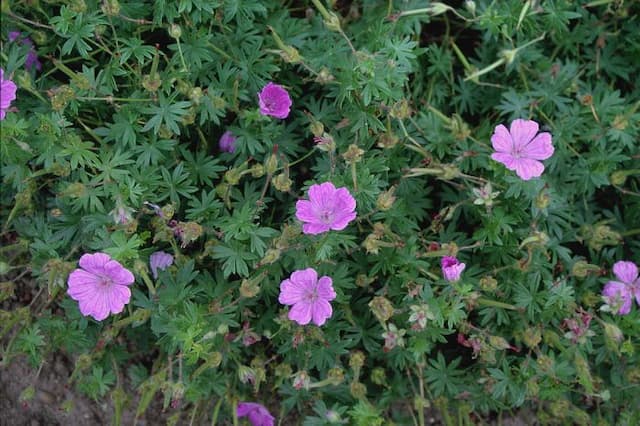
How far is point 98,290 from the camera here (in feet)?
6.57

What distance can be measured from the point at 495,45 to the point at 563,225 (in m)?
0.76

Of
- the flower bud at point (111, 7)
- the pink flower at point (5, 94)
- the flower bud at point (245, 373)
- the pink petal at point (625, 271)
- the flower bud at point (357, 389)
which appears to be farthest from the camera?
the pink petal at point (625, 271)

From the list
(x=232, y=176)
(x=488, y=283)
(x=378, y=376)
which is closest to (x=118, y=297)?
(x=232, y=176)

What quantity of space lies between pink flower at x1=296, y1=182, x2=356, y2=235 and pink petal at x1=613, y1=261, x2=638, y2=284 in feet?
3.36

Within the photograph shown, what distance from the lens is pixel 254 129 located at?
228cm

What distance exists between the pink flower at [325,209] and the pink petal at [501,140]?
0.53 metres

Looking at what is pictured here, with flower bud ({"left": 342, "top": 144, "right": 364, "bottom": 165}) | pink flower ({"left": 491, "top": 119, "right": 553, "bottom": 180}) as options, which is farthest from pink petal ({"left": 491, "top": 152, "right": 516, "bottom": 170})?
flower bud ({"left": 342, "top": 144, "right": 364, "bottom": 165})

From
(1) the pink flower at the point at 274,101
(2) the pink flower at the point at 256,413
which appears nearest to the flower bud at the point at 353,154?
(1) the pink flower at the point at 274,101

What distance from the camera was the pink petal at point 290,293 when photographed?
79.4 inches

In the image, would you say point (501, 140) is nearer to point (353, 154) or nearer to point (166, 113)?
point (353, 154)

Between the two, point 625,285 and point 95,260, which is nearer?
point 95,260

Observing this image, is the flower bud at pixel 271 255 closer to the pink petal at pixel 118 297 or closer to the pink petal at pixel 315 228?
the pink petal at pixel 315 228

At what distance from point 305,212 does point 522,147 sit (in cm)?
76

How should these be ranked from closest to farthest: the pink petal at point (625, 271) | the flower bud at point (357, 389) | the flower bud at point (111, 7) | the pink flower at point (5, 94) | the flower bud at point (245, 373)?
1. the pink flower at point (5, 94)
2. the flower bud at point (111, 7)
3. the flower bud at point (245, 373)
4. the flower bud at point (357, 389)
5. the pink petal at point (625, 271)
